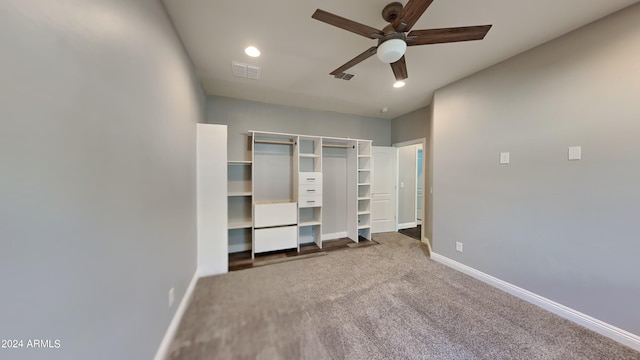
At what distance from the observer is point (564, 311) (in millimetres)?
1984

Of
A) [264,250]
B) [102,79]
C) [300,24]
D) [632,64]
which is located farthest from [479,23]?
[264,250]

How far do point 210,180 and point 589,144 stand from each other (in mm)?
3963

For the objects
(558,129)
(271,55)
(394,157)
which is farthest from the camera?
(394,157)

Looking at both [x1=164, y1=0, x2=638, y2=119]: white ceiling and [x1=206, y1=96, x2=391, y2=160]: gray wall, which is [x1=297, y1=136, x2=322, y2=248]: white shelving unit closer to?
[x1=206, y1=96, x2=391, y2=160]: gray wall

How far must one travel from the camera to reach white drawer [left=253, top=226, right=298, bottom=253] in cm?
336

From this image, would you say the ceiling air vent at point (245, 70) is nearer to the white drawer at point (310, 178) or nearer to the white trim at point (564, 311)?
the white drawer at point (310, 178)

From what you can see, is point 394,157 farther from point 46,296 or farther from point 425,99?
point 46,296

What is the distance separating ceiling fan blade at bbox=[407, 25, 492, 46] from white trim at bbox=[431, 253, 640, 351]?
2.56m

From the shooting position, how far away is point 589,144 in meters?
1.86

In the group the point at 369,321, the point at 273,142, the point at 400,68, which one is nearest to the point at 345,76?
the point at 400,68

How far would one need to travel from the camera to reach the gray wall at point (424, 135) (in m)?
3.93

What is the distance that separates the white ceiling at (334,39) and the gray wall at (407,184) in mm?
2002

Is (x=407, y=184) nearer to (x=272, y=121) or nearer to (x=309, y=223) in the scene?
(x=309, y=223)

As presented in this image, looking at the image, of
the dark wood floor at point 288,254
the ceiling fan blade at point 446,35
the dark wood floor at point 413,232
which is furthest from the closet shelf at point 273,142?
the dark wood floor at point 413,232
